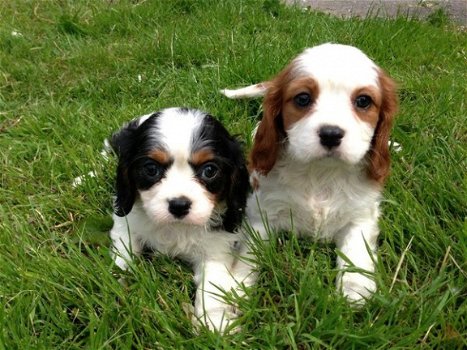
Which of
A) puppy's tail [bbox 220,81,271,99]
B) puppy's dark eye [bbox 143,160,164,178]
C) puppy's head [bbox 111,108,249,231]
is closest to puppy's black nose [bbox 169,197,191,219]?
puppy's head [bbox 111,108,249,231]

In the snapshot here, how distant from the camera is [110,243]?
2695 millimetres

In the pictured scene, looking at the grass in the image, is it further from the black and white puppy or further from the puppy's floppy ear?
Answer: the puppy's floppy ear

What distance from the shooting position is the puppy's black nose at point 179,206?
2266mm

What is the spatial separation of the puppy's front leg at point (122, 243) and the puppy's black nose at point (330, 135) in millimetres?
973

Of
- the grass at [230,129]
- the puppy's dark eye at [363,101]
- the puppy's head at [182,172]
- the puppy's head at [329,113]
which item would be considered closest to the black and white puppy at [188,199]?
the puppy's head at [182,172]

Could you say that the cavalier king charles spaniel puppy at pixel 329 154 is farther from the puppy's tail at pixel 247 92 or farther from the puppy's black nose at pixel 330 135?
the puppy's tail at pixel 247 92

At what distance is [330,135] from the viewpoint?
7.39ft

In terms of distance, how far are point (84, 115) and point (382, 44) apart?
2.70m

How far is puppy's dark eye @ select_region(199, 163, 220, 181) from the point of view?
94.5 inches

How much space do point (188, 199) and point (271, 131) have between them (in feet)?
2.05

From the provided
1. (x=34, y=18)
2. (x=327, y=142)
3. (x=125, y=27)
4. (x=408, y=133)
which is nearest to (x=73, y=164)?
(x=327, y=142)

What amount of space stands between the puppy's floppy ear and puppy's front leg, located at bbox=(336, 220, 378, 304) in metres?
0.54

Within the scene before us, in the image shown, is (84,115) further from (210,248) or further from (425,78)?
(425,78)

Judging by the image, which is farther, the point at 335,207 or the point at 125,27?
the point at 125,27
